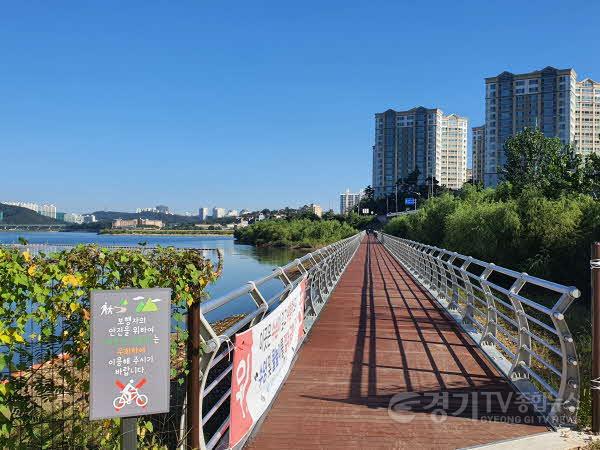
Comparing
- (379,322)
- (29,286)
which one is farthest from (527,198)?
(29,286)

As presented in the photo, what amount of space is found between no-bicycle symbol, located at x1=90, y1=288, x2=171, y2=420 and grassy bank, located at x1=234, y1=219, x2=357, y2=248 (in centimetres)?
8397

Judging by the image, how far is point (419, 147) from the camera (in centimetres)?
13362

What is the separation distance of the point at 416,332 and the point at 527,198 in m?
17.5

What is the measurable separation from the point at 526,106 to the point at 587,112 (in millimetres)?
12213

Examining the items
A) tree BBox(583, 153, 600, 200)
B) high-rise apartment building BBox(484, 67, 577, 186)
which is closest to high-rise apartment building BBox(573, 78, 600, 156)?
high-rise apartment building BBox(484, 67, 577, 186)

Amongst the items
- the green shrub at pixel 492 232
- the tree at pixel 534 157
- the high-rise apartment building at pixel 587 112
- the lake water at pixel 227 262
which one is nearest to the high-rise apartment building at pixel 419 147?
the high-rise apartment building at pixel 587 112

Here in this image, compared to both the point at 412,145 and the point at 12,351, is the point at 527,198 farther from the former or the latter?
the point at 412,145

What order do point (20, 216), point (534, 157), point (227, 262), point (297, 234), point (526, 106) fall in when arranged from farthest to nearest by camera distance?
1. point (20, 216)
2. point (297, 234)
3. point (526, 106)
4. point (227, 262)
5. point (534, 157)

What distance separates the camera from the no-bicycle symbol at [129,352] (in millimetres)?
2537

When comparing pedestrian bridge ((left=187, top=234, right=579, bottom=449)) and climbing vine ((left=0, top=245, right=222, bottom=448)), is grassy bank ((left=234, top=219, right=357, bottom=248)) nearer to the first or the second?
pedestrian bridge ((left=187, top=234, right=579, bottom=449))

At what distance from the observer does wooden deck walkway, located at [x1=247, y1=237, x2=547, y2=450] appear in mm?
3975

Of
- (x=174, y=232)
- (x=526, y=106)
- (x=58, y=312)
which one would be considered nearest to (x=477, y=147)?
(x=526, y=106)

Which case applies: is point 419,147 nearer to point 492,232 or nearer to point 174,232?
point 174,232

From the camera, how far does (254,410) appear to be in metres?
3.96
